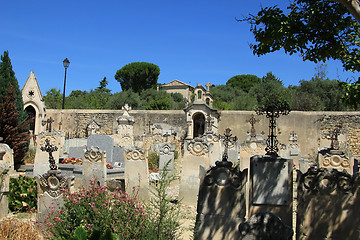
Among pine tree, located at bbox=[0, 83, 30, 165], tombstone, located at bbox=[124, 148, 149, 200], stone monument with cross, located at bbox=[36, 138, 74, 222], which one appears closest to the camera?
stone monument with cross, located at bbox=[36, 138, 74, 222]

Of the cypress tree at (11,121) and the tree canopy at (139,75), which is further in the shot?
the tree canopy at (139,75)

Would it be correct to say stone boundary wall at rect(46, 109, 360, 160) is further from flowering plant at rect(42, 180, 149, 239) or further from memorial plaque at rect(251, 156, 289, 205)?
flowering plant at rect(42, 180, 149, 239)

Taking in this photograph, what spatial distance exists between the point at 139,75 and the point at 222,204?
4819 centimetres

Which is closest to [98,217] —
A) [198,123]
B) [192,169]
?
[192,169]

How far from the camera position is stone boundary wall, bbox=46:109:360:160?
24922 mm

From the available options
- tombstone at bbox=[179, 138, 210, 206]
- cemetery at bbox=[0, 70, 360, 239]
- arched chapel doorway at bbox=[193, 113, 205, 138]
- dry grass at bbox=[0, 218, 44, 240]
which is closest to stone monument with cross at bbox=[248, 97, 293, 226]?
cemetery at bbox=[0, 70, 360, 239]

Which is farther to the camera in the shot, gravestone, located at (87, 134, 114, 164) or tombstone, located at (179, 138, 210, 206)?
gravestone, located at (87, 134, 114, 164)

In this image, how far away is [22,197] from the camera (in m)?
7.42

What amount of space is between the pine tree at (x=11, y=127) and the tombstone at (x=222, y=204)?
10848 millimetres

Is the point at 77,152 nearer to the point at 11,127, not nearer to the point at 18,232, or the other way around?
the point at 11,127

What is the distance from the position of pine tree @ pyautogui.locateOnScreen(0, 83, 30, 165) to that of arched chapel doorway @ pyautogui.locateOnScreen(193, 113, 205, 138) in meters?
13.1

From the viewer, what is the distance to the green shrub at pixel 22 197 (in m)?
7.36

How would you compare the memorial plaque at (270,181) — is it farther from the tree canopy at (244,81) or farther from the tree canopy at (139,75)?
the tree canopy at (244,81)

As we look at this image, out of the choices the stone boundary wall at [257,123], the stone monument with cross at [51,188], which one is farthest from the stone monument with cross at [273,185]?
the stone boundary wall at [257,123]
